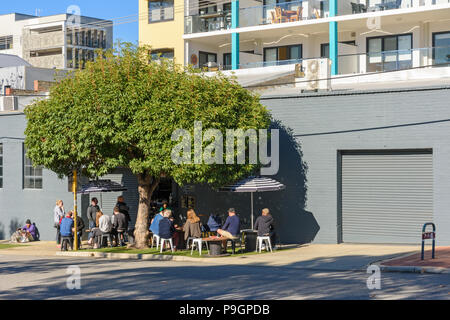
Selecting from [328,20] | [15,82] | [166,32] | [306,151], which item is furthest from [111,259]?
[15,82]

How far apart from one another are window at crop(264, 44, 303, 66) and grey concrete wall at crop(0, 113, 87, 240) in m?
12.9

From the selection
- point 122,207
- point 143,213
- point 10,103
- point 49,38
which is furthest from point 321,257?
point 49,38

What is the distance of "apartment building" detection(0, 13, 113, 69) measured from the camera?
74875mm

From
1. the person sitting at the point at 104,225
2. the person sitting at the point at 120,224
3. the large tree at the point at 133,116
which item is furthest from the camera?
the person sitting at the point at 120,224

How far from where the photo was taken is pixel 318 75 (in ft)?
84.7

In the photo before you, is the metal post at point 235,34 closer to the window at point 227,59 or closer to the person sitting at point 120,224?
the window at point 227,59

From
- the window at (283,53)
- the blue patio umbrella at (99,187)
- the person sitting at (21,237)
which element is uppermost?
the window at (283,53)

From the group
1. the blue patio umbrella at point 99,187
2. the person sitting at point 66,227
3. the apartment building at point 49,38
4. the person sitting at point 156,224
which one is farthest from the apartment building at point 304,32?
the apartment building at point 49,38

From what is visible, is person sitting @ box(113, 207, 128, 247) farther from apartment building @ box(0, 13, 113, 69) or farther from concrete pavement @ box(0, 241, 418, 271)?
apartment building @ box(0, 13, 113, 69)

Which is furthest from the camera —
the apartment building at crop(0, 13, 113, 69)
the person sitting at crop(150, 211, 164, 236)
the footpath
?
the apartment building at crop(0, 13, 113, 69)

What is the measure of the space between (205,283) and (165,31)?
27091 mm

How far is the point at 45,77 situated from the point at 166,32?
901 cm

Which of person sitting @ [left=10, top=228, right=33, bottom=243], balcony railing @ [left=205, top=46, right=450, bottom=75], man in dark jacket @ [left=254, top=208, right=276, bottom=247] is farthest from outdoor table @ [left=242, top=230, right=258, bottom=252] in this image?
balcony railing @ [left=205, top=46, right=450, bottom=75]

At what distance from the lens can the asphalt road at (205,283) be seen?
12922 millimetres
